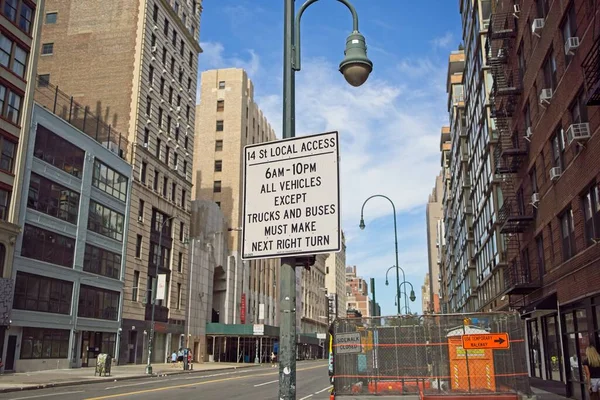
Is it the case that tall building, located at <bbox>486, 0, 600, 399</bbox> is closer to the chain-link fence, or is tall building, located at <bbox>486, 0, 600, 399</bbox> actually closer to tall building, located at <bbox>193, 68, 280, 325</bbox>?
the chain-link fence

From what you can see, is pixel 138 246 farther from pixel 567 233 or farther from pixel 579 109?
pixel 579 109

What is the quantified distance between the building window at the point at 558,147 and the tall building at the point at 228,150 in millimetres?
55824

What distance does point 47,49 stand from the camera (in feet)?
186

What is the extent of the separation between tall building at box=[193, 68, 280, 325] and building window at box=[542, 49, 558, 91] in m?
55.2

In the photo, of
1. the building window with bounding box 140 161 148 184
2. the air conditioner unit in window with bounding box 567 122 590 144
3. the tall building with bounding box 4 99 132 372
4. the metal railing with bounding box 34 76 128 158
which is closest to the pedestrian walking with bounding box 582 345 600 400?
the air conditioner unit in window with bounding box 567 122 590 144

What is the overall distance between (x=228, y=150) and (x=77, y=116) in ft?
113

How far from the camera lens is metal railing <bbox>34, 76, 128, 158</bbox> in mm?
43000

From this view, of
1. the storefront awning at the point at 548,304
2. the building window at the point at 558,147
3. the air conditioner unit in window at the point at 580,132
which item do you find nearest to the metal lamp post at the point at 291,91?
the air conditioner unit in window at the point at 580,132

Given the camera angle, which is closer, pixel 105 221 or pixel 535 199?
pixel 535 199

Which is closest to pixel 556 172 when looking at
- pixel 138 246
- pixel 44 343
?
pixel 44 343

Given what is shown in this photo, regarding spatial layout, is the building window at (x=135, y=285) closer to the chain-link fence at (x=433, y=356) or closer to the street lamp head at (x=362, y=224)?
the street lamp head at (x=362, y=224)

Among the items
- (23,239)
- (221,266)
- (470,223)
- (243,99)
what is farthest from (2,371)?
(243,99)

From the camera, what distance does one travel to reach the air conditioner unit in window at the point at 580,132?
18812 millimetres

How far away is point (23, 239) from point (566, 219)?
31.3 meters
